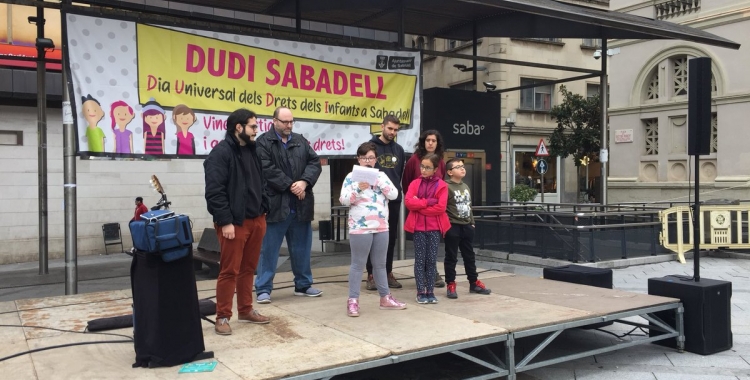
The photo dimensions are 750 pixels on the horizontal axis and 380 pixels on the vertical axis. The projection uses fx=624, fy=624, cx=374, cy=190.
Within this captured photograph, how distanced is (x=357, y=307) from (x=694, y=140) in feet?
12.3

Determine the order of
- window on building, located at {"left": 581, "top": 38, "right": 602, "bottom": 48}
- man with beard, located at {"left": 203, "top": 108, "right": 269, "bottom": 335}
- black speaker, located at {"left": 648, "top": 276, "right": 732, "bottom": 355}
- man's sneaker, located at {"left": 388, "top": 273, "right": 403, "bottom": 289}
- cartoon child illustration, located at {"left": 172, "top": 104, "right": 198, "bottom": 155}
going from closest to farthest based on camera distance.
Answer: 1. man with beard, located at {"left": 203, "top": 108, "right": 269, "bottom": 335}
2. black speaker, located at {"left": 648, "top": 276, "right": 732, "bottom": 355}
3. man's sneaker, located at {"left": 388, "top": 273, "right": 403, "bottom": 289}
4. cartoon child illustration, located at {"left": 172, "top": 104, "right": 198, "bottom": 155}
5. window on building, located at {"left": 581, "top": 38, "right": 602, "bottom": 48}

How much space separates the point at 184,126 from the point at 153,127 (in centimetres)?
35

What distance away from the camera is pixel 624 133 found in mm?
19328

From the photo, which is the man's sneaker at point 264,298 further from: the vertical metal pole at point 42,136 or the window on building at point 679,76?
the window on building at point 679,76

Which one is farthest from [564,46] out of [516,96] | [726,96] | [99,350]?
[99,350]

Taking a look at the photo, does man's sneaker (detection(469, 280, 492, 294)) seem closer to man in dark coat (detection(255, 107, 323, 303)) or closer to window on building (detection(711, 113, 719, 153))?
man in dark coat (detection(255, 107, 323, 303))

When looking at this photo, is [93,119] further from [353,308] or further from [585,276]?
[585,276]

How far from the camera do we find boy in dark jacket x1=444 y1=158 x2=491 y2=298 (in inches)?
242

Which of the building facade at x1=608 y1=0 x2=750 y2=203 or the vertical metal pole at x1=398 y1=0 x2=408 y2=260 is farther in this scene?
the building facade at x1=608 y1=0 x2=750 y2=203

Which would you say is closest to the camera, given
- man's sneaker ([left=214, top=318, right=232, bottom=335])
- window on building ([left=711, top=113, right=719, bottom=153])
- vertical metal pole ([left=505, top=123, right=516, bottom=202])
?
man's sneaker ([left=214, top=318, right=232, bottom=335])

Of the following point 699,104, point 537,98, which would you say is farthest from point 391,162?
point 537,98

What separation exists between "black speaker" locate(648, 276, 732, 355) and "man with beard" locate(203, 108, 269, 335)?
3974mm

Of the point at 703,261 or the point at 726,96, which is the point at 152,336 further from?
the point at 726,96

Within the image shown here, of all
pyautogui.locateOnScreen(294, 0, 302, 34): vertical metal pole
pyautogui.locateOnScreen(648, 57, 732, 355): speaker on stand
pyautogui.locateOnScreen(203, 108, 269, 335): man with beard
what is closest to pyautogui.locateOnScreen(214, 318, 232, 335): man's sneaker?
pyautogui.locateOnScreen(203, 108, 269, 335): man with beard
